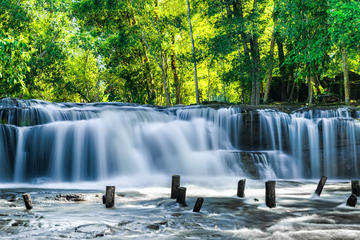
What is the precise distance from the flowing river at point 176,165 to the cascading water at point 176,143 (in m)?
0.04

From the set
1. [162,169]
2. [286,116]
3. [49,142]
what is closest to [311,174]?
[286,116]

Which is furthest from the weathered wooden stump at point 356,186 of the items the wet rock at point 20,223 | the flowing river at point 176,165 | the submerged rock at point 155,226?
the wet rock at point 20,223

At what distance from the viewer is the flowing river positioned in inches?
248

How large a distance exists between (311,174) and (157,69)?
20195 mm

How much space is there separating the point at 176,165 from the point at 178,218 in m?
7.64

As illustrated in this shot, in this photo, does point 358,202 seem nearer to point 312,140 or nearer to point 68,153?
point 312,140

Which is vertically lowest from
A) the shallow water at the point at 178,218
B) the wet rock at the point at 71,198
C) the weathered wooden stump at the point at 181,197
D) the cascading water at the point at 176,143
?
the shallow water at the point at 178,218

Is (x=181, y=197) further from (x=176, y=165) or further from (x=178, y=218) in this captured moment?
(x=176, y=165)

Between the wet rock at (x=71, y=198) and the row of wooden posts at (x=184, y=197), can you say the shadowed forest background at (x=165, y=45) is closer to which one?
the row of wooden posts at (x=184, y=197)

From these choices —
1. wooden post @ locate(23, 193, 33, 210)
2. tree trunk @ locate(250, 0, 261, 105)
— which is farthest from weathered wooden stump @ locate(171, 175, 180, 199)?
tree trunk @ locate(250, 0, 261, 105)

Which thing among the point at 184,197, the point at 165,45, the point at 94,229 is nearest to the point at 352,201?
the point at 184,197

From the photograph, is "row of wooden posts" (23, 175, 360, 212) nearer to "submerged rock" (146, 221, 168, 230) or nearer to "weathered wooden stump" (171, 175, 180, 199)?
"weathered wooden stump" (171, 175, 180, 199)

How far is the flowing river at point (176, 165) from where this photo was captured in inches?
248

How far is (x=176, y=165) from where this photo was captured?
13.8 meters
